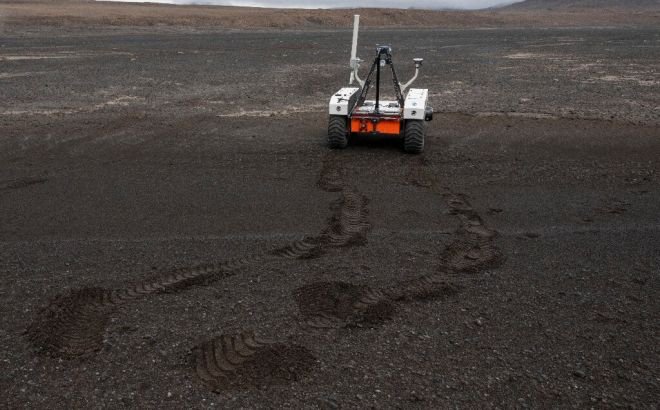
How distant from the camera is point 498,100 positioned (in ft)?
47.2

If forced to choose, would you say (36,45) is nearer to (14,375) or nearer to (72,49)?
(72,49)

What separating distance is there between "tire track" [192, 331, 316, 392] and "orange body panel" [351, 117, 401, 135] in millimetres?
5929

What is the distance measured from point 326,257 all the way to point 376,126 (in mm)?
4383

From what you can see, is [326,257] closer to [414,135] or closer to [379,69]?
[414,135]

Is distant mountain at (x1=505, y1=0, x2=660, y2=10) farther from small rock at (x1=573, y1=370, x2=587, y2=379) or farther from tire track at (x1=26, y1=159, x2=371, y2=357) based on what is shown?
small rock at (x1=573, y1=370, x2=587, y2=379)

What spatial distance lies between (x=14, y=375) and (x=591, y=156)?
357 inches

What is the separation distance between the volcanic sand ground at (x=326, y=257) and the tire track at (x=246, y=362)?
21 mm

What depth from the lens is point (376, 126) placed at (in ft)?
32.4

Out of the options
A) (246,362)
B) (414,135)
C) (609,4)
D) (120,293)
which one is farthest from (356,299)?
(609,4)

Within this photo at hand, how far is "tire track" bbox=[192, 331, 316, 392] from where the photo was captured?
13.2ft

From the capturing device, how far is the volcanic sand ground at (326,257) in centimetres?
409

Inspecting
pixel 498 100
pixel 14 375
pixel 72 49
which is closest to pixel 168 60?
pixel 72 49

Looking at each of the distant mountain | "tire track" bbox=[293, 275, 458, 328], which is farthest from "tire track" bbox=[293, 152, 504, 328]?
the distant mountain

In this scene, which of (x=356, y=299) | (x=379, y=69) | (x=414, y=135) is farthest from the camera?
(x=414, y=135)
